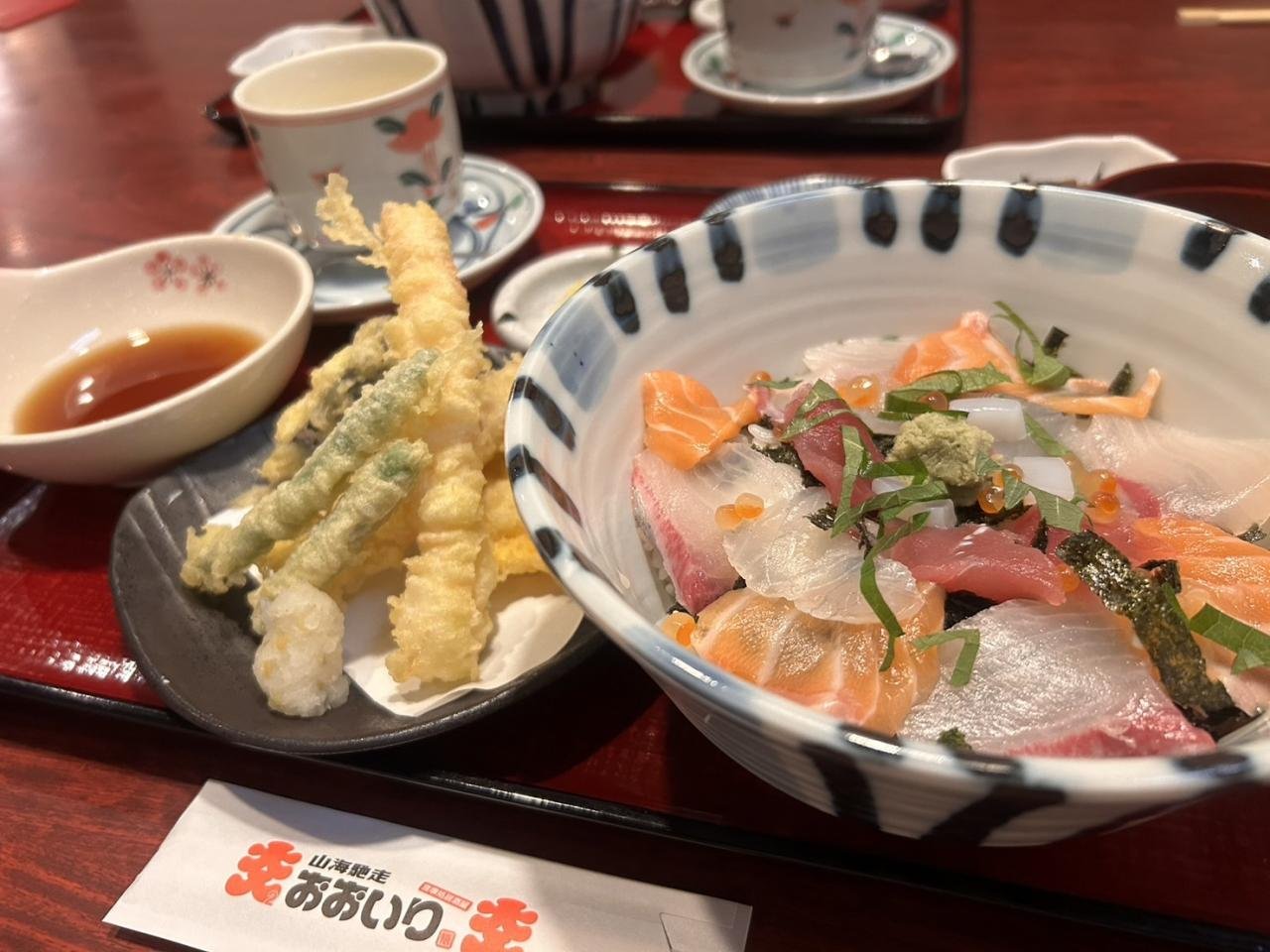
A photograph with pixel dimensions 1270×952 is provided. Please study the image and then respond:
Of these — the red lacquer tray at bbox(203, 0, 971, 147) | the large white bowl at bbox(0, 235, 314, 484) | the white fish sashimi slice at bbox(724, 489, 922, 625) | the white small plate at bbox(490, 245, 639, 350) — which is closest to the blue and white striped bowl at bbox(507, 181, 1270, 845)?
the white fish sashimi slice at bbox(724, 489, 922, 625)

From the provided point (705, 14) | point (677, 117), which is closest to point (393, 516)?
point (677, 117)

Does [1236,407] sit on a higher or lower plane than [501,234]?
higher

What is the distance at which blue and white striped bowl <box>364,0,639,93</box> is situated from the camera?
2.33m

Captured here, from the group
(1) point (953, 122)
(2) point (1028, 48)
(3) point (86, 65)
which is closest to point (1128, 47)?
(2) point (1028, 48)

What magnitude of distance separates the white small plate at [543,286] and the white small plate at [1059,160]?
2.68 ft

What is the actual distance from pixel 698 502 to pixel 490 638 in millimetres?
374

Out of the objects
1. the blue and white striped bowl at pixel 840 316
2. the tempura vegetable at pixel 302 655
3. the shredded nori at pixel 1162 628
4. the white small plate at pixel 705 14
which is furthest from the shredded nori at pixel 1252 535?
the white small plate at pixel 705 14

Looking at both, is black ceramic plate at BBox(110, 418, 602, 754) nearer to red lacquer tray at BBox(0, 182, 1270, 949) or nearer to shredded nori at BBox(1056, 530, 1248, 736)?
red lacquer tray at BBox(0, 182, 1270, 949)

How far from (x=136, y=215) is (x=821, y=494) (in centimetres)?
224

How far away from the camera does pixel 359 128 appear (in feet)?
5.77

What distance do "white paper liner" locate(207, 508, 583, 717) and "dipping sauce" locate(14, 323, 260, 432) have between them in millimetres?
547

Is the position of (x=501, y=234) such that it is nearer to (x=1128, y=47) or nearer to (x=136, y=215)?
(x=136, y=215)

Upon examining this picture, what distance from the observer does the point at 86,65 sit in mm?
3465

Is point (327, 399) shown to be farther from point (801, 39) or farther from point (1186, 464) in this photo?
point (801, 39)
